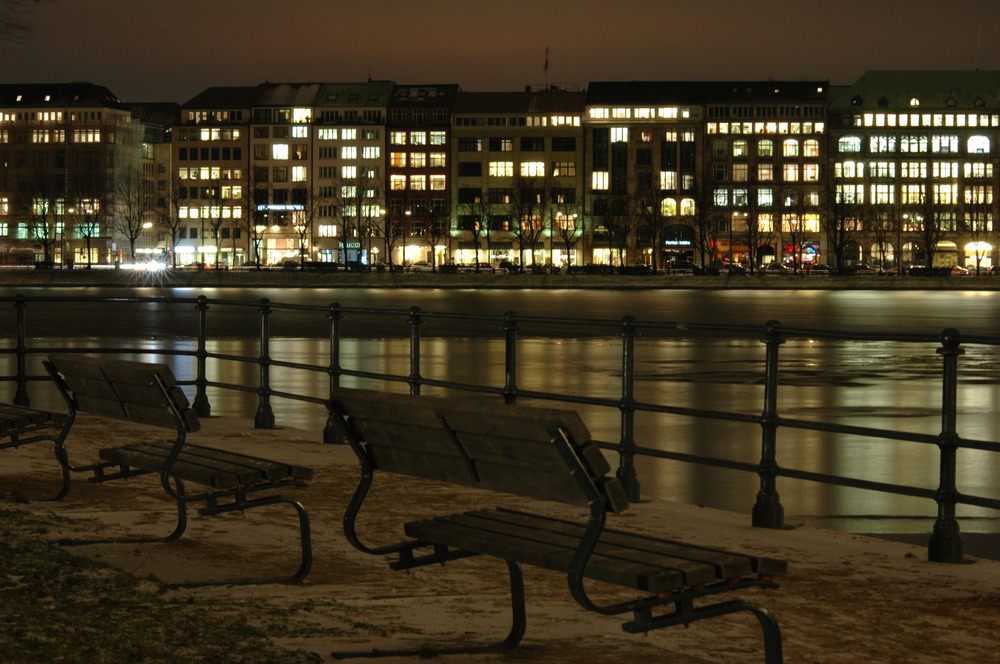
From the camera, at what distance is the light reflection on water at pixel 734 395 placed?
12148 millimetres

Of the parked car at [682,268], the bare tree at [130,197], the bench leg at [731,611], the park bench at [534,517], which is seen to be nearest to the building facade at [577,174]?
the bare tree at [130,197]

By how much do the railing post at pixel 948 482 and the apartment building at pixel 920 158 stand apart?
489 ft

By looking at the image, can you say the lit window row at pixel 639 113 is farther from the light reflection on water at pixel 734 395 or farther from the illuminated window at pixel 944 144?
the light reflection on water at pixel 734 395

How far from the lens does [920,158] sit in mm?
157750

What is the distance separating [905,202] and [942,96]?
12788 millimetres

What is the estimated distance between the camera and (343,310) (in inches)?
550

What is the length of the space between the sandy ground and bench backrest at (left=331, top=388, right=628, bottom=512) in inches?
28.8

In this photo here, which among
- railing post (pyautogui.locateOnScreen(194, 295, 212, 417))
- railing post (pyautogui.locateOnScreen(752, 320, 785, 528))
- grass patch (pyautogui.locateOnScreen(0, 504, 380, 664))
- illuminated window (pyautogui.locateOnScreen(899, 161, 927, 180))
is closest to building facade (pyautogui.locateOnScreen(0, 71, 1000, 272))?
Answer: illuminated window (pyautogui.locateOnScreen(899, 161, 927, 180))

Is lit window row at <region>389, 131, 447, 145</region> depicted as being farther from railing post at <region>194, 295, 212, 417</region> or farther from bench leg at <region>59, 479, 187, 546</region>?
bench leg at <region>59, 479, 187, 546</region>

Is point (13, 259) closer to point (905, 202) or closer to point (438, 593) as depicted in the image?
point (905, 202)

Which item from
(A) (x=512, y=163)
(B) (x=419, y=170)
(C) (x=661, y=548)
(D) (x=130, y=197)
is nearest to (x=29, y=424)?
(C) (x=661, y=548)

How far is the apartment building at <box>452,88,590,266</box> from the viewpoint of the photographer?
156 meters

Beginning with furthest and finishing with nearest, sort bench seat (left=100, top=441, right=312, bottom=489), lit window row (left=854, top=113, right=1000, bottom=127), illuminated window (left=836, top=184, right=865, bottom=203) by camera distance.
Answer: lit window row (left=854, top=113, right=1000, bottom=127), illuminated window (left=836, top=184, right=865, bottom=203), bench seat (left=100, top=441, right=312, bottom=489)

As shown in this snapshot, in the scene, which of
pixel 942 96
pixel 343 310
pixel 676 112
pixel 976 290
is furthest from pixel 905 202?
pixel 343 310
